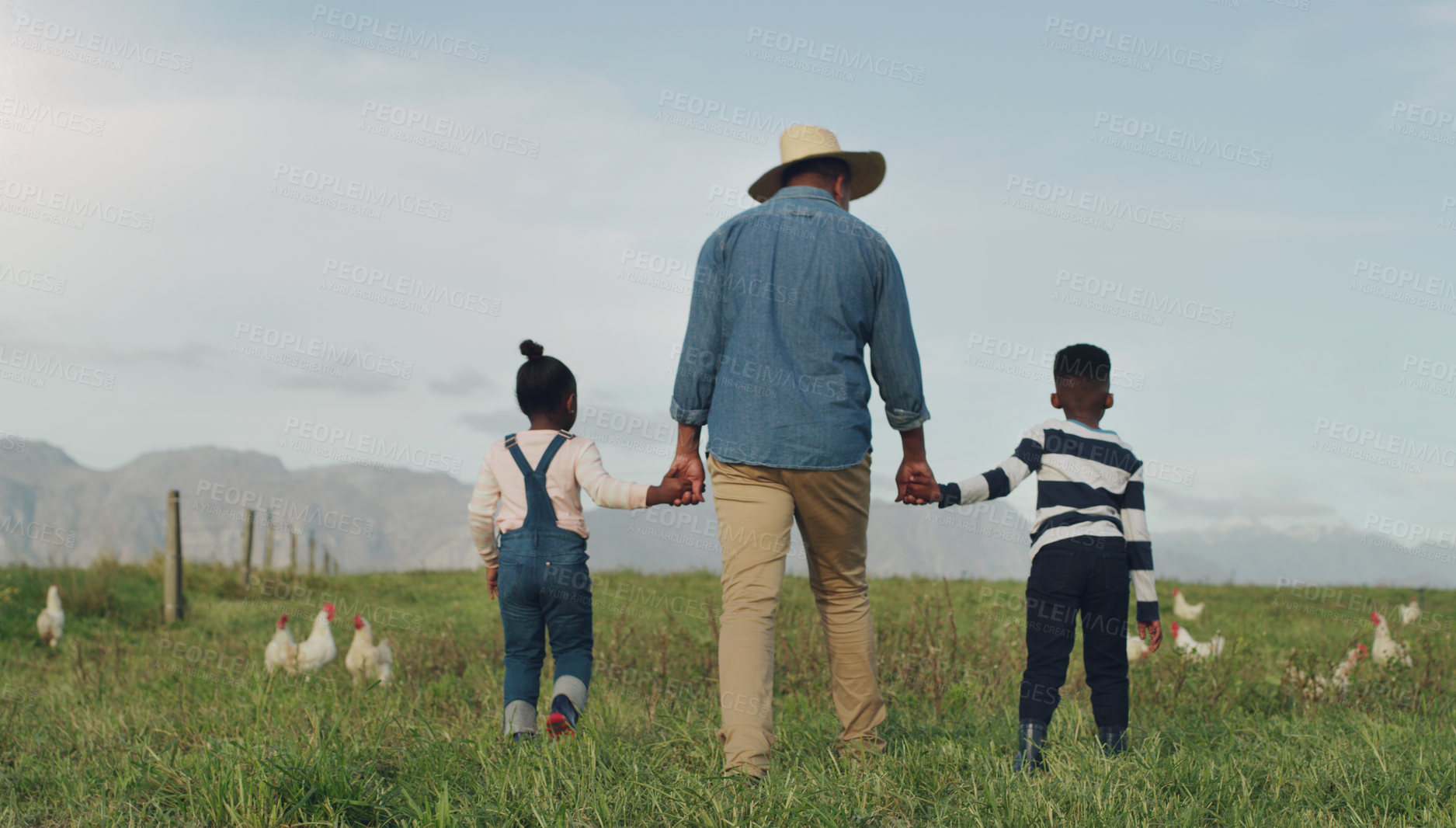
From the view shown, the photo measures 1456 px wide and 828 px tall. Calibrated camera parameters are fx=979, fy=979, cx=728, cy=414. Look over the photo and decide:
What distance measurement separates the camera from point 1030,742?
4133mm

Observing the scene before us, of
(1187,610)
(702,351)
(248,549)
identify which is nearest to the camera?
(702,351)

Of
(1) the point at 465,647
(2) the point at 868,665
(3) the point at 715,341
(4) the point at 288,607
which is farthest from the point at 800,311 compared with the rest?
(4) the point at 288,607

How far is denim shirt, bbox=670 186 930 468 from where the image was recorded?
12.8 ft

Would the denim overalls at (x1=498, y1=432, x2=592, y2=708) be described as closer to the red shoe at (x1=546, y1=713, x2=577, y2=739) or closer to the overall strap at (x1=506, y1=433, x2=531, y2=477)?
the overall strap at (x1=506, y1=433, x2=531, y2=477)

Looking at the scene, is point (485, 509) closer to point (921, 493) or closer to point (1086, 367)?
point (921, 493)

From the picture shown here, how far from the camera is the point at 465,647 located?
8.63 metres

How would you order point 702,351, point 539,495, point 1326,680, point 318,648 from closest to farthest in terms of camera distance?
point 702,351
point 539,495
point 1326,680
point 318,648

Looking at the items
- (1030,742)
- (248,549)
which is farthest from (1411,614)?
(248,549)

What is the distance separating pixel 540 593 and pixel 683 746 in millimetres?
975

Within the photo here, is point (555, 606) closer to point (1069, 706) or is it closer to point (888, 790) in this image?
point (888, 790)

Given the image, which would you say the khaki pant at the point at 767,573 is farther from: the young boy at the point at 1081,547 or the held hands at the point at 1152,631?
the held hands at the point at 1152,631

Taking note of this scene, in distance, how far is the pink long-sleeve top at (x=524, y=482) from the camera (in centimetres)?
459

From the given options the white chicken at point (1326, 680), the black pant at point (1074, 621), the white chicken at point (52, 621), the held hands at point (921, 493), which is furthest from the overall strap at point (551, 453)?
the white chicken at point (52, 621)

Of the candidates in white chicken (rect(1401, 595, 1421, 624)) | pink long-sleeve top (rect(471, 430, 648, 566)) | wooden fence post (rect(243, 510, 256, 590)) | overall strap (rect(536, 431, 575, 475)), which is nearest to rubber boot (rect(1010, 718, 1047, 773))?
pink long-sleeve top (rect(471, 430, 648, 566))
